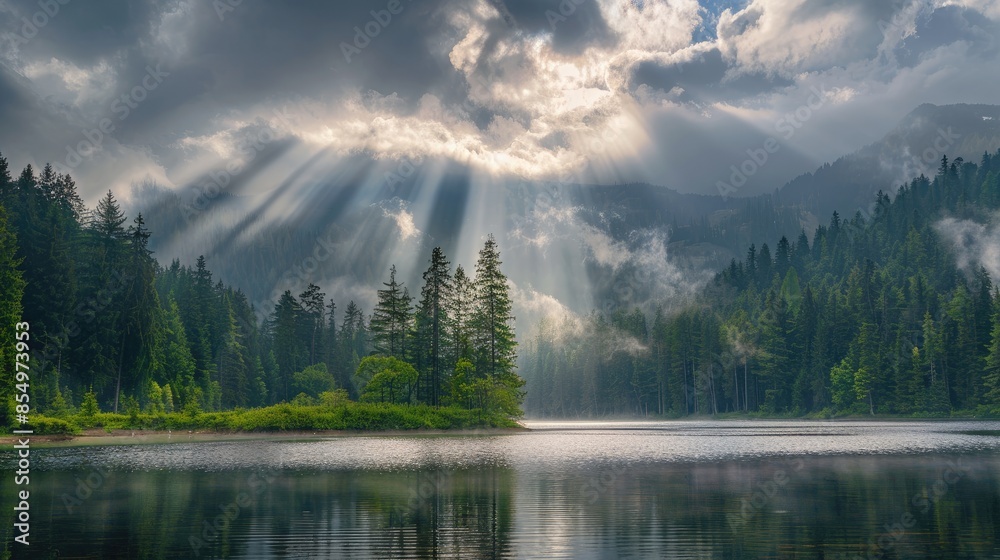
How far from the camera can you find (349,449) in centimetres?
6406

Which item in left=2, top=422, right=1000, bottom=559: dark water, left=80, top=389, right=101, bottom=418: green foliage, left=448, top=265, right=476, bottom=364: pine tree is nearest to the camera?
left=2, top=422, right=1000, bottom=559: dark water

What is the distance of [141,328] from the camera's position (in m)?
98.8

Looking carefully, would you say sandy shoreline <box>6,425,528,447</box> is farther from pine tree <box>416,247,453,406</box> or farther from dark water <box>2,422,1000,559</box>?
dark water <box>2,422,1000,559</box>

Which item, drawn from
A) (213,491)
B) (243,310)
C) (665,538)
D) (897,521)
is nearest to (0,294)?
(213,491)

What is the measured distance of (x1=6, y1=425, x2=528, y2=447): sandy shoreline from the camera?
7112cm

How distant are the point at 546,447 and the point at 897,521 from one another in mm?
44297

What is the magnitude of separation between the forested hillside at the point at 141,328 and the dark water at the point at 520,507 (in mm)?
44848

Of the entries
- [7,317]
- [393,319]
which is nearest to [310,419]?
[393,319]

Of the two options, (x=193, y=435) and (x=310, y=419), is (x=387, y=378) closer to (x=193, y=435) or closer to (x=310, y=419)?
(x=310, y=419)

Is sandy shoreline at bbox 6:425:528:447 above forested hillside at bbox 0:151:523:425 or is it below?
below

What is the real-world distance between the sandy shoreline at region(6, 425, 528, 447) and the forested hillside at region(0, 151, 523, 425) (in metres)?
3.69

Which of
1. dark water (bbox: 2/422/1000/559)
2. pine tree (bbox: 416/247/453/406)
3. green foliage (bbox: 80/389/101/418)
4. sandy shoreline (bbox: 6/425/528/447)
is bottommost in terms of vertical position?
sandy shoreline (bbox: 6/425/528/447)

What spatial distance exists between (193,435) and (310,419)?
45.2ft

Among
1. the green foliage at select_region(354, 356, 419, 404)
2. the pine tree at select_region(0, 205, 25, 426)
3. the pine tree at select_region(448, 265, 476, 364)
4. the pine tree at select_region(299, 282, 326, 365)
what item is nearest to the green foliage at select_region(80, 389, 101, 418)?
the pine tree at select_region(0, 205, 25, 426)
